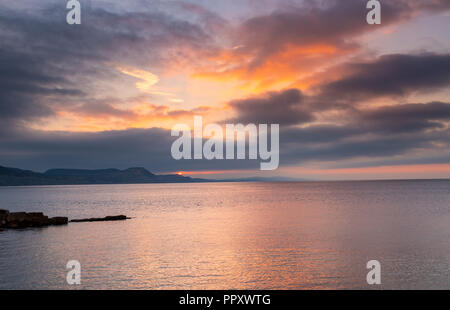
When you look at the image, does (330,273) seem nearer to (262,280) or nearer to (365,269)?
(365,269)

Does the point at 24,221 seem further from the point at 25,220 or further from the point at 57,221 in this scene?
the point at 57,221

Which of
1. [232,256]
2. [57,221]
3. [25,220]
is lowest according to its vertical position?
[232,256]

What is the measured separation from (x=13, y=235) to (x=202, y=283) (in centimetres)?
3816

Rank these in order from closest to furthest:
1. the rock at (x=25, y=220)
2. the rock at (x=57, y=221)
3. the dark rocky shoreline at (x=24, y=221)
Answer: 1. the dark rocky shoreline at (x=24, y=221)
2. the rock at (x=25, y=220)
3. the rock at (x=57, y=221)

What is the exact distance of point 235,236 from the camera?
47.0 metres

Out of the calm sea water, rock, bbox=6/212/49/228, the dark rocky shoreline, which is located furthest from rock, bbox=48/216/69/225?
the calm sea water

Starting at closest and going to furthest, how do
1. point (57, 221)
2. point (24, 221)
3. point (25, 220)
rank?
point (24, 221), point (25, 220), point (57, 221)

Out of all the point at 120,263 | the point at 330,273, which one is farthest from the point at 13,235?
the point at 330,273

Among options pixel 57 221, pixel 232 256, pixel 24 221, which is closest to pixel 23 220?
pixel 24 221

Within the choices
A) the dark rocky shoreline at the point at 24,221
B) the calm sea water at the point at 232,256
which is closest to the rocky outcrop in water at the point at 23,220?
the dark rocky shoreline at the point at 24,221

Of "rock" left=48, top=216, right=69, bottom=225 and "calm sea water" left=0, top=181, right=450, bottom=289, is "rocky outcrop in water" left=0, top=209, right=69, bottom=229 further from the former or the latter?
"calm sea water" left=0, top=181, right=450, bottom=289

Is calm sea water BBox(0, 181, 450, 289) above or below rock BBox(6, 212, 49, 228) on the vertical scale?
below

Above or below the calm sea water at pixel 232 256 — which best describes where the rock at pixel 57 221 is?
above

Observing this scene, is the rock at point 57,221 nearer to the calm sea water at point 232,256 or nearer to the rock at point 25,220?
the rock at point 25,220
